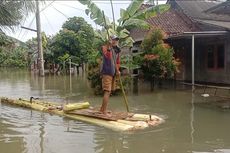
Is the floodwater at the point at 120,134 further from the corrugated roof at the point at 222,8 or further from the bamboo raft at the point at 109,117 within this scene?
the corrugated roof at the point at 222,8

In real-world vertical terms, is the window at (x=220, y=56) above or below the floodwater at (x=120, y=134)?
above

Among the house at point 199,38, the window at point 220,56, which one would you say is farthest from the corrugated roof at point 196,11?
the window at point 220,56

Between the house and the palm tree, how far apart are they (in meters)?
9.81

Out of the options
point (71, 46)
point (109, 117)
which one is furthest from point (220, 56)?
point (71, 46)

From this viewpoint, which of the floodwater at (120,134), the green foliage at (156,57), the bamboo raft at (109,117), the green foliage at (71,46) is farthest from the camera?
the green foliage at (71,46)

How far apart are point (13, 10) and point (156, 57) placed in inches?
370

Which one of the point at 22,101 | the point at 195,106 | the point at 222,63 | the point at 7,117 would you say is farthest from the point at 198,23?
the point at 7,117

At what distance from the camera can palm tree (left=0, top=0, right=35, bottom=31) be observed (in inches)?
377

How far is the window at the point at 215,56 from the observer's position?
20.4 meters

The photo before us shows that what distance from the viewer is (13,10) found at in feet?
31.8

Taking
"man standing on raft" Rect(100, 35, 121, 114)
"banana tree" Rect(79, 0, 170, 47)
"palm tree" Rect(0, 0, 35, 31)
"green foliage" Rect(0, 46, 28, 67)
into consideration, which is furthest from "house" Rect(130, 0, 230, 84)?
"green foliage" Rect(0, 46, 28, 67)

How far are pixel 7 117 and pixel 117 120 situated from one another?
12.9 feet

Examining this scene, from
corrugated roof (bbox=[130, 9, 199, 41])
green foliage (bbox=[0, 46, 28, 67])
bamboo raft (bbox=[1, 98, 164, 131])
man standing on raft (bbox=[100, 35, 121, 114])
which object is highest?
corrugated roof (bbox=[130, 9, 199, 41])

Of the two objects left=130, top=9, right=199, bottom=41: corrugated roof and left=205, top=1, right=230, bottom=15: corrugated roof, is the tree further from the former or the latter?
left=205, top=1, right=230, bottom=15: corrugated roof
